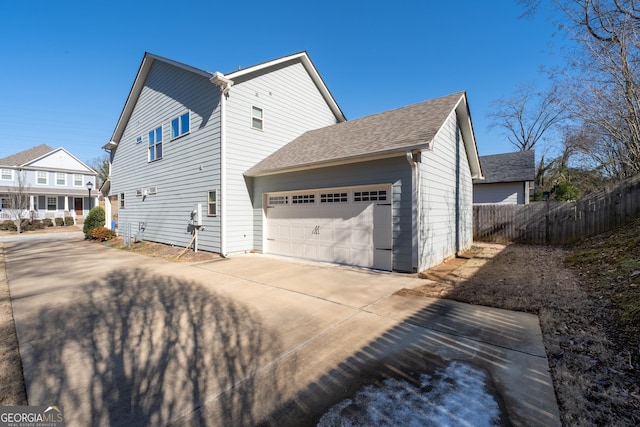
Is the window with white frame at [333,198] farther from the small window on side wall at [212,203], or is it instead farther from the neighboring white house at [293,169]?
the small window on side wall at [212,203]

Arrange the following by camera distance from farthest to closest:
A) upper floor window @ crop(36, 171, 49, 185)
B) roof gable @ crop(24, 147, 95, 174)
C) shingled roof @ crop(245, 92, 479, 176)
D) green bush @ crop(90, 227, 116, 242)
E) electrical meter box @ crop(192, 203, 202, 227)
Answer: upper floor window @ crop(36, 171, 49, 185) < roof gable @ crop(24, 147, 95, 174) < green bush @ crop(90, 227, 116, 242) < electrical meter box @ crop(192, 203, 202, 227) < shingled roof @ crop(245, 92, 479, 176)

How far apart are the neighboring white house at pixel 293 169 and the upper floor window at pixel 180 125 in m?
0.09

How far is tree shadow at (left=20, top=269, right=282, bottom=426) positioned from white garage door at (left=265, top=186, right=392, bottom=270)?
156 inches

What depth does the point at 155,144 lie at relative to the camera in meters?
13.5

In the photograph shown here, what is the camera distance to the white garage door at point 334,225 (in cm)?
749

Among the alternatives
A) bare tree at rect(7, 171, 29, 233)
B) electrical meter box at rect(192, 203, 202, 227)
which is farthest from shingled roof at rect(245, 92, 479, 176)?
bare tree at rect(7, 171, 29, 233)

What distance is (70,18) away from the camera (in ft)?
35.7

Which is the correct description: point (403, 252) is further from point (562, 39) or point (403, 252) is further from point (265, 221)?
point (562, 39)

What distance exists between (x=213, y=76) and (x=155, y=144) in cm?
603

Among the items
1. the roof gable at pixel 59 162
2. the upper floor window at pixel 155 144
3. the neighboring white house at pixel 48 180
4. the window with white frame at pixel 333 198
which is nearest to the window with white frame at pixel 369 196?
the window with white frame at pixel 333 198

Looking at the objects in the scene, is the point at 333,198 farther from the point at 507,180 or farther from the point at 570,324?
the point at 507,180

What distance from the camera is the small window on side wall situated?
33.2 feet

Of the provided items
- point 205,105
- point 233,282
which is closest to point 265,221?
point 233,282

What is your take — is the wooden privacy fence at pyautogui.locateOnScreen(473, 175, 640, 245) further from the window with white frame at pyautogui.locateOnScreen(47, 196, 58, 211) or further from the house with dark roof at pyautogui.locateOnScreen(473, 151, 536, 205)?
the window with white frame at pyautogui.locateOnScreen(47, 196, 58, 211)
